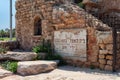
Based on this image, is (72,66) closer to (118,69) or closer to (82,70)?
(82,70)

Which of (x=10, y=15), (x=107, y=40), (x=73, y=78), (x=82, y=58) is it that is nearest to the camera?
(x=73, y=78)

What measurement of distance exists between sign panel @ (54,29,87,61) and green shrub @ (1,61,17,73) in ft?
7.00

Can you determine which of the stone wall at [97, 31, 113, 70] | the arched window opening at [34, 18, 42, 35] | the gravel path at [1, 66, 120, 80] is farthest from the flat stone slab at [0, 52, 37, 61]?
the stone wall at [97, 31, 113, 70]

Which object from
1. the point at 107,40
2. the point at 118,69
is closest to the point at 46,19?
the point at 107,40

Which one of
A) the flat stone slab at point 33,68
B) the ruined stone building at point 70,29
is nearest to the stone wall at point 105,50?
the ruined stone building at point 70,29

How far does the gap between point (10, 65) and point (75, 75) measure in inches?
115

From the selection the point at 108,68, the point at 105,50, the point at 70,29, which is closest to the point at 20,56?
the point at 70,29

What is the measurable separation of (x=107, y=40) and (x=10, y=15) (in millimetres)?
7527

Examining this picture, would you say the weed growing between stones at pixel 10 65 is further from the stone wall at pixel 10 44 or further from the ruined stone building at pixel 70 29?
the stone wall at pixel 10 44

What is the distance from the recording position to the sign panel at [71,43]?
1012 centimetres

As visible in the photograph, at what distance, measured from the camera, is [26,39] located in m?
13.3

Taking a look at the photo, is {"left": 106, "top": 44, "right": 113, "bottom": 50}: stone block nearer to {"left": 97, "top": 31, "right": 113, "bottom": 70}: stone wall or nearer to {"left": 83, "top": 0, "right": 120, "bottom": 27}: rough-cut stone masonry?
{"left": 97, "top": 31, "right": 113, "bottom": 70}: stone wall

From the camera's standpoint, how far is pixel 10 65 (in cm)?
1021

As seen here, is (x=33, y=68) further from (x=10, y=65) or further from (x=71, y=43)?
(x=71, y=43)
